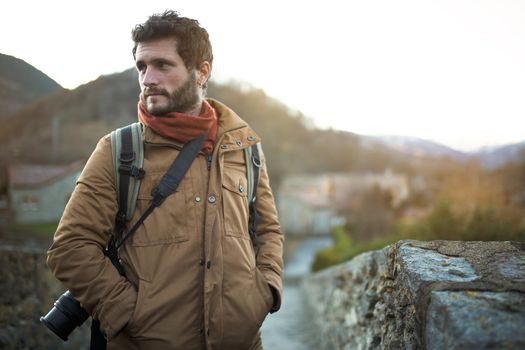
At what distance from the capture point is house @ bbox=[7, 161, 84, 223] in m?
8.59

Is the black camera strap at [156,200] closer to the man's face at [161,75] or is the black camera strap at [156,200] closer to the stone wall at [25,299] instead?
the man's face at [161,75]

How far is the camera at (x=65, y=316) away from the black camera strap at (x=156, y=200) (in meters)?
0.10

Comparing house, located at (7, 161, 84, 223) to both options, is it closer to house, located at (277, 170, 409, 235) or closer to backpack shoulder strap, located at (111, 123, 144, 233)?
backpack shoulder strap, located at (111, 123, 144, 233)

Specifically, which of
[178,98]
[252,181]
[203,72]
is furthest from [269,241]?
[203,72]

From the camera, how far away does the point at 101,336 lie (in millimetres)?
2127

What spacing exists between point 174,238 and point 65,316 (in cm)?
74

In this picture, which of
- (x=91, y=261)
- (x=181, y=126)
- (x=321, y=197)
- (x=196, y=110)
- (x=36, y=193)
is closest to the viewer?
(x=91, y=261)

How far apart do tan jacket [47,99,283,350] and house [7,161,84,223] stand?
7.43m

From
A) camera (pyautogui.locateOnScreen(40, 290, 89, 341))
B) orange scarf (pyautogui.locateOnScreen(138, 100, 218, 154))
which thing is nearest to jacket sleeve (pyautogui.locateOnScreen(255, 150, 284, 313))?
orange scarf (pyautogui.locateOnScreen(138, 100, 218, 154))

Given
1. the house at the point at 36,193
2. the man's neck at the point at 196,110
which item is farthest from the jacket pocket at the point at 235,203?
the house at the point at 36,193

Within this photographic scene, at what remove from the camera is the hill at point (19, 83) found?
459 cm

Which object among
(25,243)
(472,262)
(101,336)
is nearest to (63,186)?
(25,243)

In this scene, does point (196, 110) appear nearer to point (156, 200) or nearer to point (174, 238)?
point (156, 200)

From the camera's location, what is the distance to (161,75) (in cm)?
227
